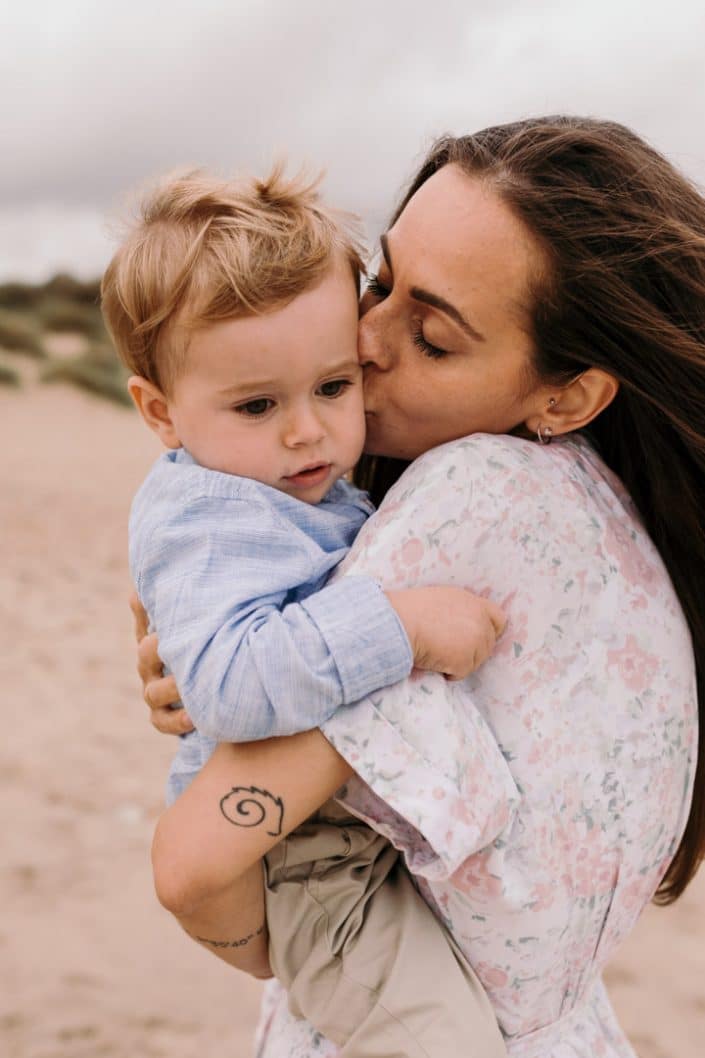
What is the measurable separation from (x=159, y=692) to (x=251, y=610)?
0.41 meters

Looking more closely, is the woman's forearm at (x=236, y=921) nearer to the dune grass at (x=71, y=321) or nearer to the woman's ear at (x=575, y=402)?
the woman's ear at (x=575, y=402)

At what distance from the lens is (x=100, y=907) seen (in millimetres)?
4367

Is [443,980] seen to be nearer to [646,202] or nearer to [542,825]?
[542,825]

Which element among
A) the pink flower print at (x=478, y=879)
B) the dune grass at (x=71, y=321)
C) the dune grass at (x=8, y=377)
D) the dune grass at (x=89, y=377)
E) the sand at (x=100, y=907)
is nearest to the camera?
the pink flower print at (x=478, y=879)

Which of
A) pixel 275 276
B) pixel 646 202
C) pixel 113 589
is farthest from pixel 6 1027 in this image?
pixel 113 589

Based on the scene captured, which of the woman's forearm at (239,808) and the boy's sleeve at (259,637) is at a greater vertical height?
the boy's sleeve at (259,637)

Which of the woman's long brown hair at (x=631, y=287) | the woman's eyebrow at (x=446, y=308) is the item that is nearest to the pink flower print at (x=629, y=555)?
the woman's long brown hair at (x=631, y=287)

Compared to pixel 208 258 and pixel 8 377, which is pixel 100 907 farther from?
pixel 8 377

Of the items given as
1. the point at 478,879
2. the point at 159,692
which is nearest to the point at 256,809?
the point at 478,879

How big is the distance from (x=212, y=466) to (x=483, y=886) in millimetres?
758

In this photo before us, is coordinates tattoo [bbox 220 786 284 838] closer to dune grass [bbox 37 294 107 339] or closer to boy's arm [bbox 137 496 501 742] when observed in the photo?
boy's arm [bbox 137 496 501 742]

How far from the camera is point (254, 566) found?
1.56 metres

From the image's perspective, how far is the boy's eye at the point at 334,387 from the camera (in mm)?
1830

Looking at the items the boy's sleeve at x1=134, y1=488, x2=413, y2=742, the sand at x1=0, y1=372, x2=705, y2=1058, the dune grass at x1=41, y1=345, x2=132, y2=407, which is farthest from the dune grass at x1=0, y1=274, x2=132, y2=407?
the boy's sleeve at x1=134, y1=488, x2=413, y2=742
